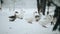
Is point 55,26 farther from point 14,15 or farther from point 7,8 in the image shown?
point 7,8

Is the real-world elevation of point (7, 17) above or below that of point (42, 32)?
above

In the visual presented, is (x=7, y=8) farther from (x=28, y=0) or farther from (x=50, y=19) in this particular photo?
(x=50, y=19)

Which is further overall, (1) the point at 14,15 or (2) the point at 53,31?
(1) the point at 14,15

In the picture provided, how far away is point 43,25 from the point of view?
4.31 ft

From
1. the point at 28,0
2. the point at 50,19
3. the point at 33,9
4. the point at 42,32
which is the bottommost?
the point at 42,32

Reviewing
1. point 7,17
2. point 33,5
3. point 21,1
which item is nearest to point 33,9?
Answer: point 33,5

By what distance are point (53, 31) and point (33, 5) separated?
0.43m

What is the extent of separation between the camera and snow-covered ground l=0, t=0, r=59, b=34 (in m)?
1.26

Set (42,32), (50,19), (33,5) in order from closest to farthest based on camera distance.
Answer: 1. (42,32)
2. (50,19)
3. (33,5)

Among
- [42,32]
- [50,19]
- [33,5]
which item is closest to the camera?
[42,32]

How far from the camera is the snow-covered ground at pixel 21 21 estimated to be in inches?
49.7

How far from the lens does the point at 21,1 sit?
149 cm

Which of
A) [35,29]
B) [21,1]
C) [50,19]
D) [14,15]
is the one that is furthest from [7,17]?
[50,19]

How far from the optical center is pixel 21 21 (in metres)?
1.35
